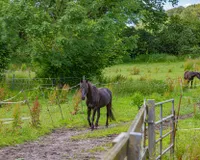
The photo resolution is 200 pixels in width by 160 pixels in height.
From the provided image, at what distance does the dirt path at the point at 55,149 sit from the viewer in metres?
9.56

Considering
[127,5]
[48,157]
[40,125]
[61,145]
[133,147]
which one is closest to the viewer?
[133,147]

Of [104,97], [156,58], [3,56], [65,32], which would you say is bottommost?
[104,97]

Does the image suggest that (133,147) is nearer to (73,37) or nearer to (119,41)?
(73,37)

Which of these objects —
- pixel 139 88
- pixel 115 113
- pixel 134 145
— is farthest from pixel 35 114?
pixel 134 145

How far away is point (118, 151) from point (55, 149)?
750 cm

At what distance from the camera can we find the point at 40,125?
46.4ft

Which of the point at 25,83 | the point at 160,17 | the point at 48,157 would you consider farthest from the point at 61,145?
the point at 160,17

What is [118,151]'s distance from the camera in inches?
129

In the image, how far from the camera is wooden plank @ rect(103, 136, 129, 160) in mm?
2996

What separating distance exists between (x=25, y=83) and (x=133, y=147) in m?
20.1

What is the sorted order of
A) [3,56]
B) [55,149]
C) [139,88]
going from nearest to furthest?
[55,149], [139,88], [3,56]

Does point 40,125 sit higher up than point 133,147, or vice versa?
point 133,147

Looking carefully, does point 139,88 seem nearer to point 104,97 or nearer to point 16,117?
point 104,97

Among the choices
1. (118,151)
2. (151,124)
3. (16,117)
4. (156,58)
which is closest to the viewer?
(118,151)
